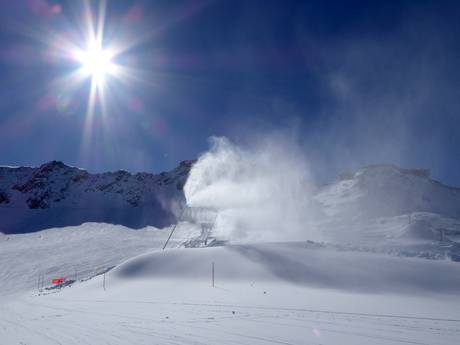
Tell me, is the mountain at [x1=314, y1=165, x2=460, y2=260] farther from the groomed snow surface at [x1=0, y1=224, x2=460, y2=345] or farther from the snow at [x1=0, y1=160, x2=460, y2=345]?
the groomed snow surface at [x1=0, y1=224, x2=460, y2=345]

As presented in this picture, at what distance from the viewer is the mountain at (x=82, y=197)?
112 meters

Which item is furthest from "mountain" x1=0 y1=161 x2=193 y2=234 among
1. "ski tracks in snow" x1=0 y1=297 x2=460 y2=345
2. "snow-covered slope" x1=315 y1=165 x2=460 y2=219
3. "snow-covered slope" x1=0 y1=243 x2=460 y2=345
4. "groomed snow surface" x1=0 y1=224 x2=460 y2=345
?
"ski tracks in snow" x1=0 y1=297 x2=460 y2=345

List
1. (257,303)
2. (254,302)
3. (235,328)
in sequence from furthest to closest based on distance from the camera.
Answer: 1. (254,302)
2. (257,303)
3. (235,328)

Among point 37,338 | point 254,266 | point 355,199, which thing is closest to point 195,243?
point 254,266

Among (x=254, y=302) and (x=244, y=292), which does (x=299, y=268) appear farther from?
(x=254, y=302)

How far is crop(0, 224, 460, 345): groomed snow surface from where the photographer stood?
449 inches

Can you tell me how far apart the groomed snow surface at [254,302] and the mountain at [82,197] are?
71651 millimetres

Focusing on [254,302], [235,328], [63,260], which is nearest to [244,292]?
[254,302]

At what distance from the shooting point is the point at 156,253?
3272cm

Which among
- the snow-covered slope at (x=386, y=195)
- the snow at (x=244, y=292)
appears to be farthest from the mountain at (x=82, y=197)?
the snow at (x=244, y=292)

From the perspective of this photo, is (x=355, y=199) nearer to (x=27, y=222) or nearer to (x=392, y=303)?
(x=392, y=303)

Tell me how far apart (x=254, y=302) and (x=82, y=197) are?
128581mm

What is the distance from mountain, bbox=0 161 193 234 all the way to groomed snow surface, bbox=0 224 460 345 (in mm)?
71651

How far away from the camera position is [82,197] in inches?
5310
